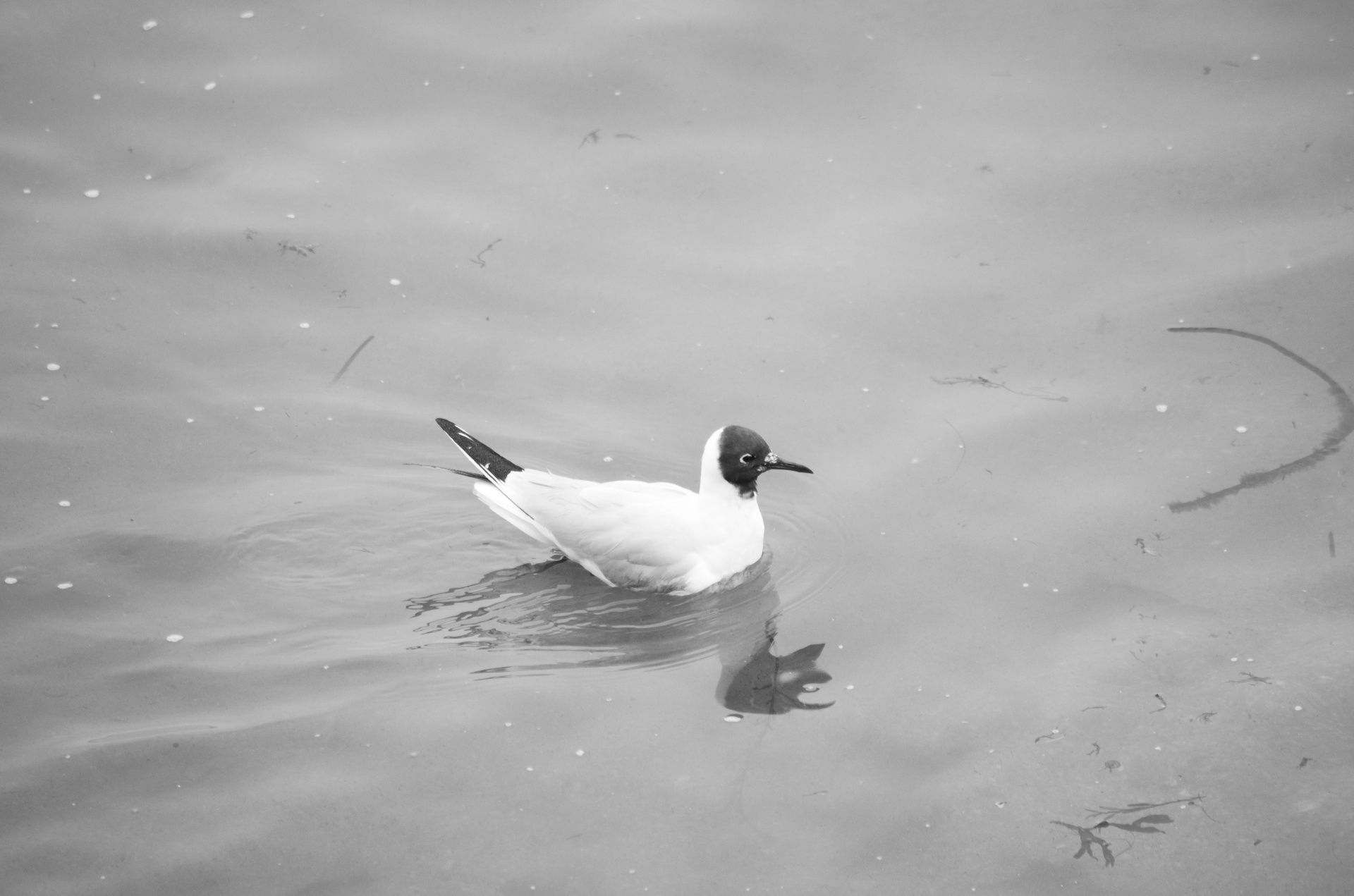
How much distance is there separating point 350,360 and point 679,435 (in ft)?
5.80

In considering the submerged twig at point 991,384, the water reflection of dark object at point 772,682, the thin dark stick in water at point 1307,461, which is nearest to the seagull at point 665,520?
the water reflection of dark object at point 772,682

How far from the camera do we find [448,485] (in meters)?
6.12

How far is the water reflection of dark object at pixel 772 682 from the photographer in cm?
489

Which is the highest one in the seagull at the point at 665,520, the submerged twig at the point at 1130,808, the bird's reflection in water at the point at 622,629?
the seagull at the point at 665,520

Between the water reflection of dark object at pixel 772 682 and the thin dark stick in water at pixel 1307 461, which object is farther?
the thin dark stick in water at pixel 1307 461

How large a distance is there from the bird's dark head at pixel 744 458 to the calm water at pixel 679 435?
0.41 metres

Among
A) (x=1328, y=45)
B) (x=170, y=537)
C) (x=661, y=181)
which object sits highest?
(x=1328, y=45)

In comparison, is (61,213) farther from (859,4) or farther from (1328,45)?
(1328,45)

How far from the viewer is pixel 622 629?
215 inches

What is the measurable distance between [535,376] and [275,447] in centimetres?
132

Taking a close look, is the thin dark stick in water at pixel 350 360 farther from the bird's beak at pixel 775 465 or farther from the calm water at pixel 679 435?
the bird's beak at pixel 775 465

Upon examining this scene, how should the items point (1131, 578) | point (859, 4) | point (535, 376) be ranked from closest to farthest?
point (1131, 578) < point (535, 376) < point (859, 4)

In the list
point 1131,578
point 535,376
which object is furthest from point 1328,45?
point 535,376

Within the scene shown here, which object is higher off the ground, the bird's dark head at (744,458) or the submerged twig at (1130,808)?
the bird's dark head at (744,458)
